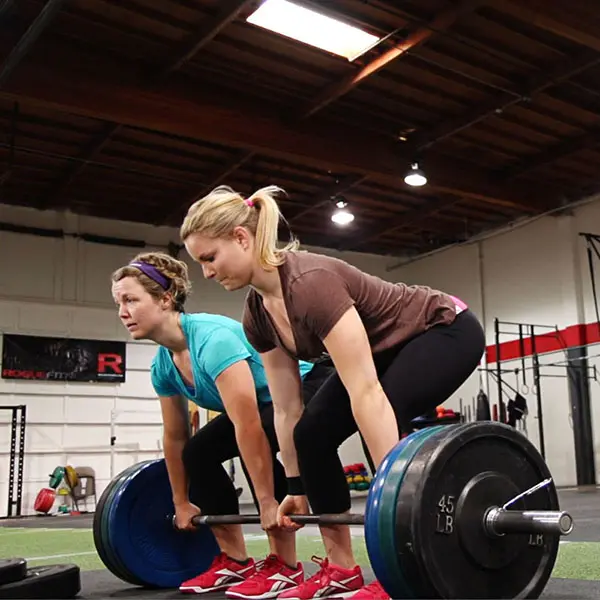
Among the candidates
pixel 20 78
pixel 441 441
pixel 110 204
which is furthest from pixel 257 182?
pixel 441 441

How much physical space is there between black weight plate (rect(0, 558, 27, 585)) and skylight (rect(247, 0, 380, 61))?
159 inches

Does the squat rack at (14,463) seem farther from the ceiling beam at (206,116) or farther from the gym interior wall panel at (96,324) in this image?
the ceiling beam at (206,116)

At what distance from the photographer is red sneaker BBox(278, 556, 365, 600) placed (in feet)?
5.65

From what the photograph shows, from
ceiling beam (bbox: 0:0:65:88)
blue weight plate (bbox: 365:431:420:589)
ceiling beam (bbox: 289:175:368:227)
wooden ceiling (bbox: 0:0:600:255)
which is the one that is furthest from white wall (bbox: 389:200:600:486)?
blue weight plate (bbox: 365:431:420:589)

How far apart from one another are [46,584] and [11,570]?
106mm

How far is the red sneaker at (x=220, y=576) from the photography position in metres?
2.07

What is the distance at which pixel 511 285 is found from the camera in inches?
386

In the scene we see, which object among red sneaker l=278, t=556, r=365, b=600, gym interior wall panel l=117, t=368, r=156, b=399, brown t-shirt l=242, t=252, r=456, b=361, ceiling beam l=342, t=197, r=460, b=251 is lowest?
red sneaker l=278, t=556, r=365, b=600

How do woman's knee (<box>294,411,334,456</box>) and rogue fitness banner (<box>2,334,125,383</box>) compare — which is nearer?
woman's knee (<box>294,411,334,456</box>)

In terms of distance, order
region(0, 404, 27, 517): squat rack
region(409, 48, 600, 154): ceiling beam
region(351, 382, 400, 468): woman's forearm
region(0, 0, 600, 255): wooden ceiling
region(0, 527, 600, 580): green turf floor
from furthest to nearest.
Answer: region(0, 404, 27, 517): squat rack → region(409, 48, 600, 154): ceiling beam → region(0, 0, 600, 255): wooden ceiling → region(0, 527, 600, 580): green turf floor → region(351, 382, 400, 468): woman's forearm

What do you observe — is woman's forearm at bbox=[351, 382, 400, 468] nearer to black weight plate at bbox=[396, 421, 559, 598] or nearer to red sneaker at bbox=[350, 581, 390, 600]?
black weight plate at bbox=[396, 421, 559, 598]

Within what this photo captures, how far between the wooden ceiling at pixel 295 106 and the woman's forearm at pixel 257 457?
11.5 feet

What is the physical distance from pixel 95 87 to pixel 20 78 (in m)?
0.54

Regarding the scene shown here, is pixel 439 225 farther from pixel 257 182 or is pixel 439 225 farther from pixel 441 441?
pixel 441 441
